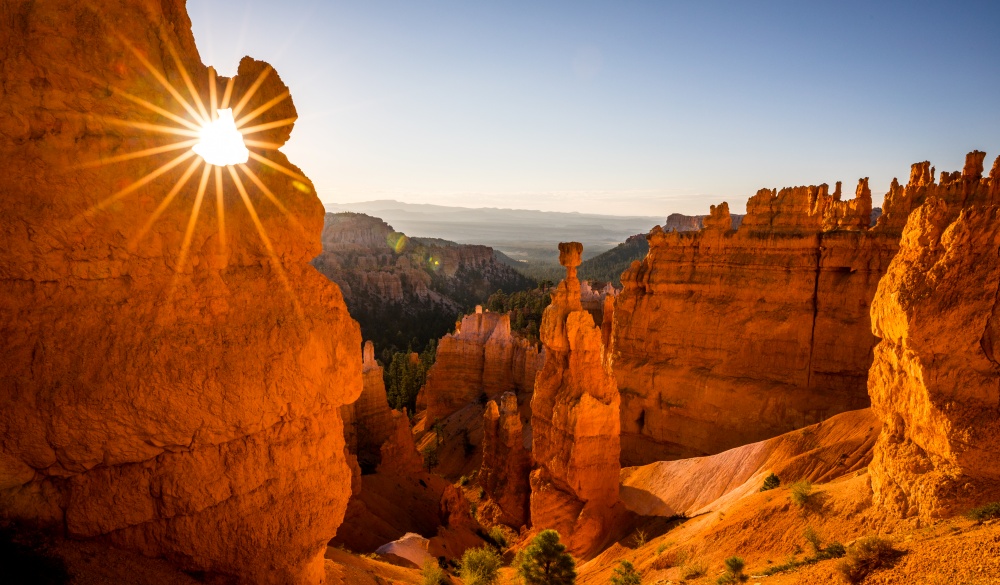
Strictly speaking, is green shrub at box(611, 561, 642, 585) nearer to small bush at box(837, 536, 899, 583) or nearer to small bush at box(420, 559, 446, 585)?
small bush at box(420, 559, 446, 585)

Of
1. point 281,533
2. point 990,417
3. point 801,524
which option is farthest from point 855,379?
point 281,533

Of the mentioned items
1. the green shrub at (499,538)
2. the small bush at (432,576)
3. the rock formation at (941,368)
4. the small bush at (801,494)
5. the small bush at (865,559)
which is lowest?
the green shrub at (499,538)

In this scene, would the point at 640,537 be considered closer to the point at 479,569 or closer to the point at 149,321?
the point at 479,569

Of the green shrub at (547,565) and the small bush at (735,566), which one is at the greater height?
the small bush at (735,566)

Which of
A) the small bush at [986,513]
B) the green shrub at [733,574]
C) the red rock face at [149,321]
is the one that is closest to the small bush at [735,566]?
the green shrub at [733,574]

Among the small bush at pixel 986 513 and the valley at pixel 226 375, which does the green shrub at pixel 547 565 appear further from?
the small bush at pixel 986 513

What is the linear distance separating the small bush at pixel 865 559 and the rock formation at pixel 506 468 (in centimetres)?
1761

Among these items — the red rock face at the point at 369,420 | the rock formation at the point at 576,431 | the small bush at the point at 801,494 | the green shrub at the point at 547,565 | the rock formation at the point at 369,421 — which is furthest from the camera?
the red rock face at the point at 369,420

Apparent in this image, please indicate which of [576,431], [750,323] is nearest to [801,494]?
[576,431]

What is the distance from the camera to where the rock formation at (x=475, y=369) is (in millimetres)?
46062

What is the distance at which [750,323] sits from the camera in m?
25.4

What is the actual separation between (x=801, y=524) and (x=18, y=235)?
14.5 m

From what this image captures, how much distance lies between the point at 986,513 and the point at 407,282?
3699 inches

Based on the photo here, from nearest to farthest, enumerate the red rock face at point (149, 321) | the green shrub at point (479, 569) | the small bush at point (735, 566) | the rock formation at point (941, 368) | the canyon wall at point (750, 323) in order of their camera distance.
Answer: the red rock face at point (149, 321) → the rock formation at point (941, 368) → the small bush at point (735, 566) → the green shrub at point (479, 569) → the canyon wall at point (750, 323)
